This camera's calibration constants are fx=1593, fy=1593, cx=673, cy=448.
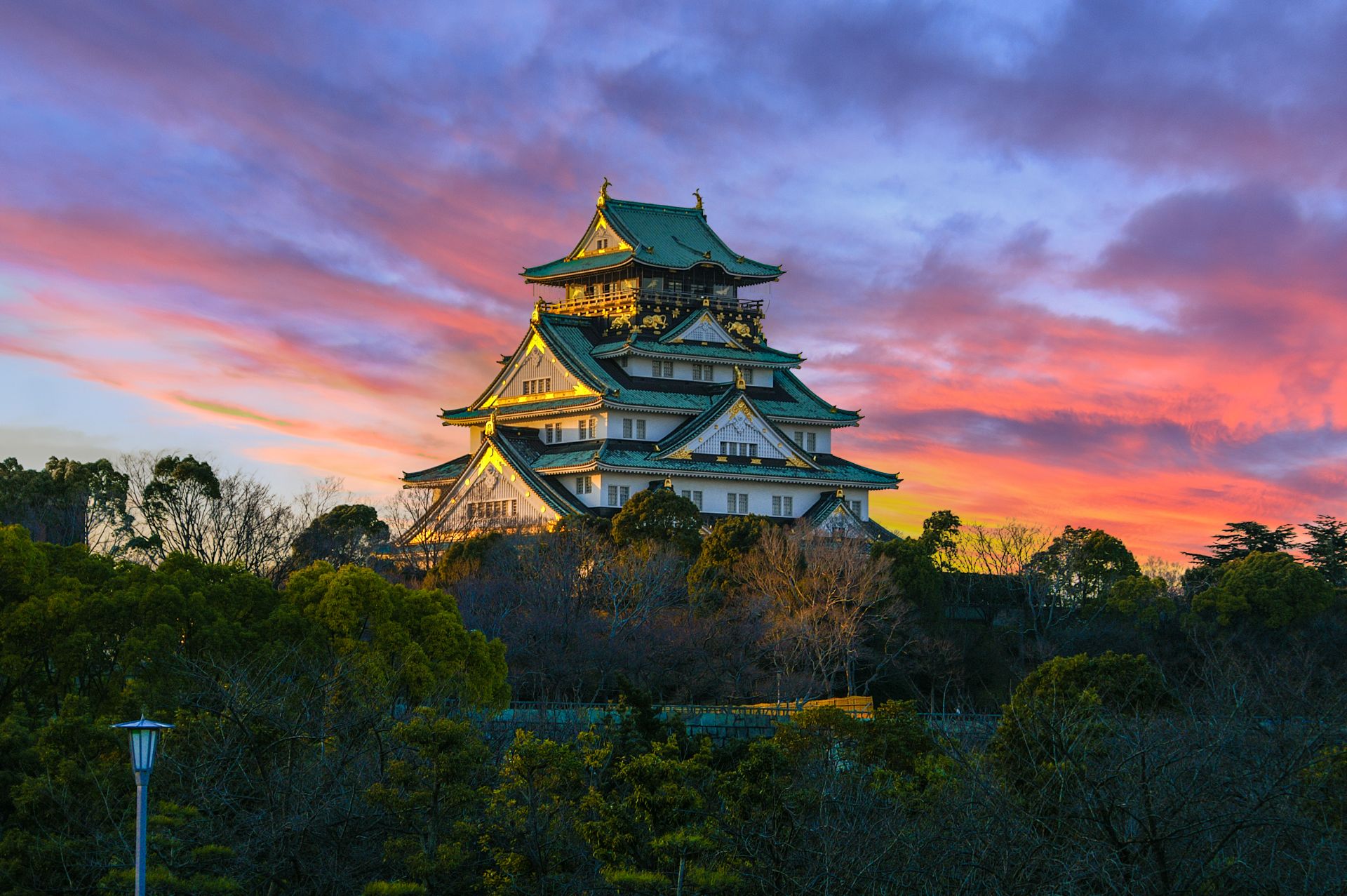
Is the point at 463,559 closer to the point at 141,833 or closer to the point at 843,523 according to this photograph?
the point at 843,523

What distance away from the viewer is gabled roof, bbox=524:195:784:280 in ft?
229

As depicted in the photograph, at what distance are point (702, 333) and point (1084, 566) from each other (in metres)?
A: 19.7

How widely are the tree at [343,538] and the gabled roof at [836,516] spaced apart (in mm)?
17061

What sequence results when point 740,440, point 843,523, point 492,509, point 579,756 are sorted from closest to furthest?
point 579,756
point 492,509
point 843,523
point 740,440

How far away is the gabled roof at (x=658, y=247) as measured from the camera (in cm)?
6981

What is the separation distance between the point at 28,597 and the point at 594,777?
11217mm

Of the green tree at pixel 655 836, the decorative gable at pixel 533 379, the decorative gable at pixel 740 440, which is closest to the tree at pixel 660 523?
the decorative gable at pixel 740 440

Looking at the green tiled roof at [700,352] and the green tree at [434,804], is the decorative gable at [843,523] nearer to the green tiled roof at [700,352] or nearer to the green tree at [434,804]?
the green tiled roof at [700,352]

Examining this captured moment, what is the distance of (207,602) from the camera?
3128 cm

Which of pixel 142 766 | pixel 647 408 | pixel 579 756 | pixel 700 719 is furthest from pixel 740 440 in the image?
pixel 142 766

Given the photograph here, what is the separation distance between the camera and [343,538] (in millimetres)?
57750

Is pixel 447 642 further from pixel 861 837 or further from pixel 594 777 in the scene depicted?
pixel 861 837

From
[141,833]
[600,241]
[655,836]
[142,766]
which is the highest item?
[600,241]

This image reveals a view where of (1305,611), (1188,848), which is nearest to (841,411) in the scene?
(1305,611)
